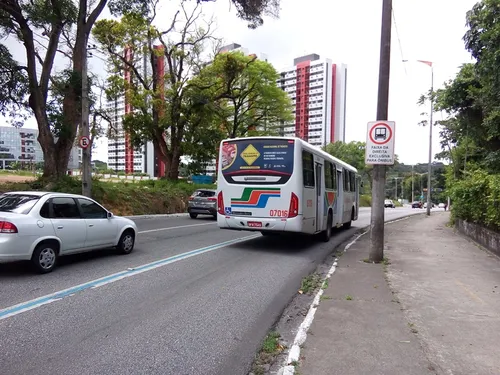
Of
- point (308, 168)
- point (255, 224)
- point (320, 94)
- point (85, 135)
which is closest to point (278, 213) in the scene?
point (255, 224)

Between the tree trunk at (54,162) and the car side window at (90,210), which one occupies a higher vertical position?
the tree trunk at (54,162)

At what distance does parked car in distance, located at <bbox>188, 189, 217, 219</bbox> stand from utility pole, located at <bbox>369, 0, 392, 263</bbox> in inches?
469

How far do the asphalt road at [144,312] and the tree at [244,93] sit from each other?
71.3 feet

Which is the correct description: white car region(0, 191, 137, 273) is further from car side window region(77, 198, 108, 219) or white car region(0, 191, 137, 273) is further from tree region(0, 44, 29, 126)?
tree region(0, 44, 29, 126)

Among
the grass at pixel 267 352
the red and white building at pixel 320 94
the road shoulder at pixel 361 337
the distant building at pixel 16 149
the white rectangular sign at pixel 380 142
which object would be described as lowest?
the grass at pixel 267 352

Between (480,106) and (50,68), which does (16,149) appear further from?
(480,106)

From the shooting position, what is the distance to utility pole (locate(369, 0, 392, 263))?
9.02 m

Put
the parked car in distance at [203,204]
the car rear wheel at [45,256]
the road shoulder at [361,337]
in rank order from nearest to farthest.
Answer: the road shoulder at [361,337]
the car rear wheel at [45,256]
the parked car in distance at [203,204]

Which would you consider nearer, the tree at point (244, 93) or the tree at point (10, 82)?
the tree at point (10, 82)

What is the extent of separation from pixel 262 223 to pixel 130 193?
44.1ft

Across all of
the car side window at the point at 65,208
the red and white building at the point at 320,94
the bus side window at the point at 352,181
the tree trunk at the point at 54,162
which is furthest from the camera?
the red and white building at the point at 320,94

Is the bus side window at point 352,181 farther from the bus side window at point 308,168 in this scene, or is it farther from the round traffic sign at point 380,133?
the round traffic sign at point 380,133

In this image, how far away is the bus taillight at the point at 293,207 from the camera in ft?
32.9

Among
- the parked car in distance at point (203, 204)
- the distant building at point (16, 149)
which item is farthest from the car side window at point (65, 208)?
the distant building at point (16, 149)
